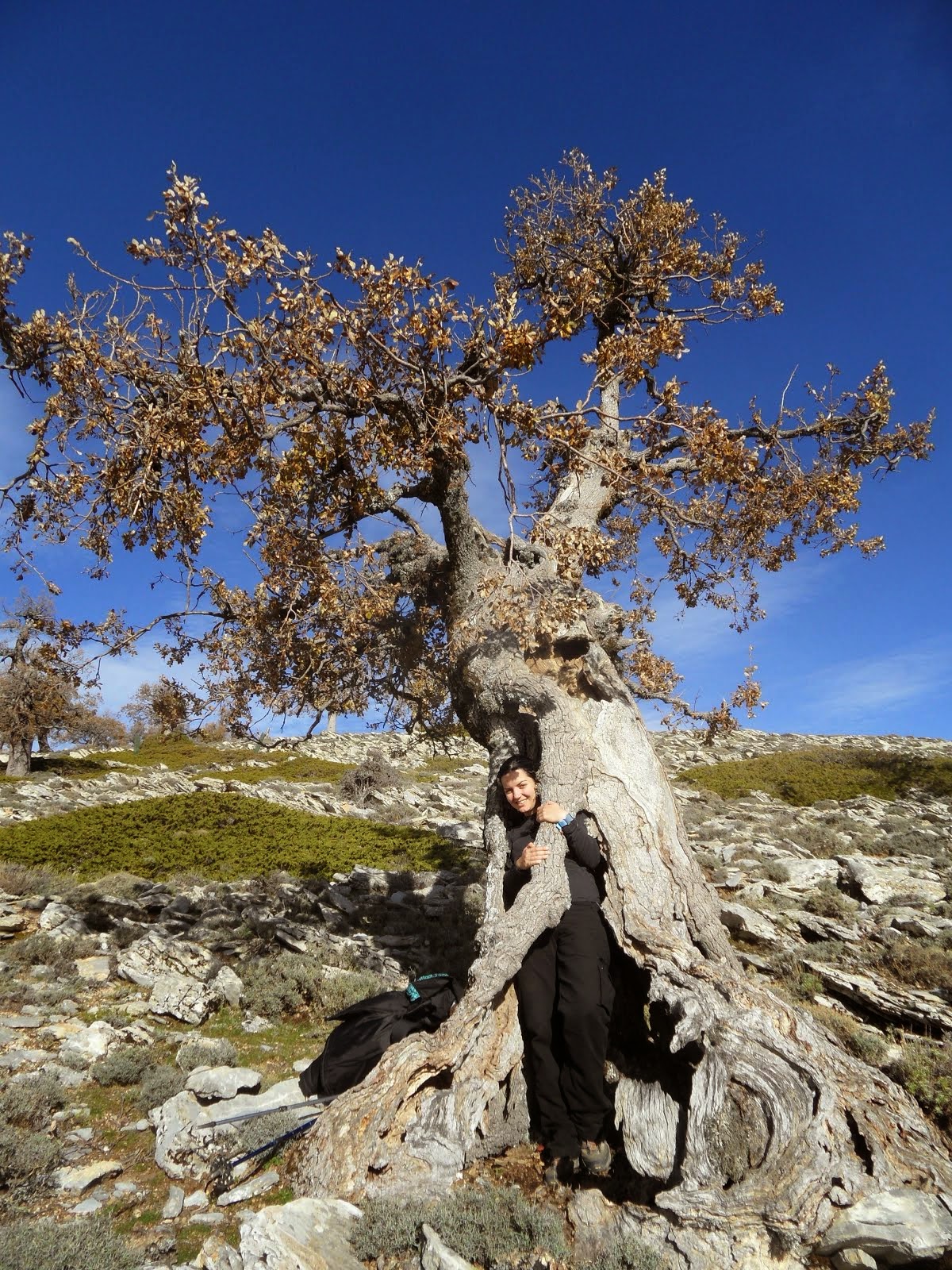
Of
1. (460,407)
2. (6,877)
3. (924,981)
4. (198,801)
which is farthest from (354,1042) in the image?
(198,801)

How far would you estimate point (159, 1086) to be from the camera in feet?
18.3

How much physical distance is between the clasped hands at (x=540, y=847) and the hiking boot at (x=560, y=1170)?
1.95 meters

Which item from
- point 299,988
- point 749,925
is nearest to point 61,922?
point 299,988

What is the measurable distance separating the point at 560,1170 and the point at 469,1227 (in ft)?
3.67

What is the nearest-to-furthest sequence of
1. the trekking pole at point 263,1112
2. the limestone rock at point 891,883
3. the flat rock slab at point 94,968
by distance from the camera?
the trekking pole at point 263,1112, the flat rock slab at point 94,968, the limestone rock at point 891,883

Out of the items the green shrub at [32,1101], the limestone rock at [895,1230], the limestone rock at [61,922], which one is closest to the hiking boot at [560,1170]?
the limestone rock at [895,1230]

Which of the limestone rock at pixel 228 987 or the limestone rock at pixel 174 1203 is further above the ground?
the limestone rock at pixel 174 1203

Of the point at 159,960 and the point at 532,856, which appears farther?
the point at 159,960

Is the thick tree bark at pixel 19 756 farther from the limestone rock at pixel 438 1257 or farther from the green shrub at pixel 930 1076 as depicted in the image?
the green shrub at pixel 930 1076

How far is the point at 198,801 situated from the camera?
17.0 meters

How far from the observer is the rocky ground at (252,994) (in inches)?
164

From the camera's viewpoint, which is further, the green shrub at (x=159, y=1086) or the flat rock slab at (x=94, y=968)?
the flat rock slab at (x=94, y=968)

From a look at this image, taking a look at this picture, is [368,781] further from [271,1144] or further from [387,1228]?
[387,1228]

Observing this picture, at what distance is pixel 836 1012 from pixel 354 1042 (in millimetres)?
5066
